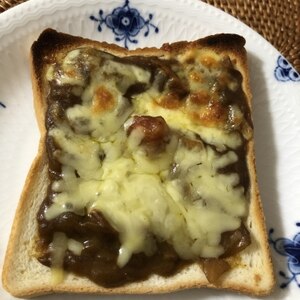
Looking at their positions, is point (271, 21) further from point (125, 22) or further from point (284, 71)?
point (125, 22)

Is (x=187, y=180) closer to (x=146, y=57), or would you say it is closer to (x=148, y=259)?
(x=148, y=259)

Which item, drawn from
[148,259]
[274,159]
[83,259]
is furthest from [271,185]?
[83,259]

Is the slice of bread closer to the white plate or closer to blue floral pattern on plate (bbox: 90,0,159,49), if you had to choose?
the white plate

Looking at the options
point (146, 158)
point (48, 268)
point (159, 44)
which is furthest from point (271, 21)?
point (48, 268)

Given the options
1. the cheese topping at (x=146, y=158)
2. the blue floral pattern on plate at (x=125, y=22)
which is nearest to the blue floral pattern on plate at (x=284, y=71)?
the cheese topping at (x=146, y=158)

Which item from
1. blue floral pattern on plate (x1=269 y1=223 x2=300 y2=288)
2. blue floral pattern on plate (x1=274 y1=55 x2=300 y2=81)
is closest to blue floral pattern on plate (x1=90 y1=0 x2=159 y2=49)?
blue floral pattern on plate (x1=274 y1=55 x2=300 y2=81)

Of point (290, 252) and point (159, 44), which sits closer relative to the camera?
point (290, 252)

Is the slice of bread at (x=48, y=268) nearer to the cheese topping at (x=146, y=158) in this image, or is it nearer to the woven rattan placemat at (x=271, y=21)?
the cheese topping at (x=146, y=158)
